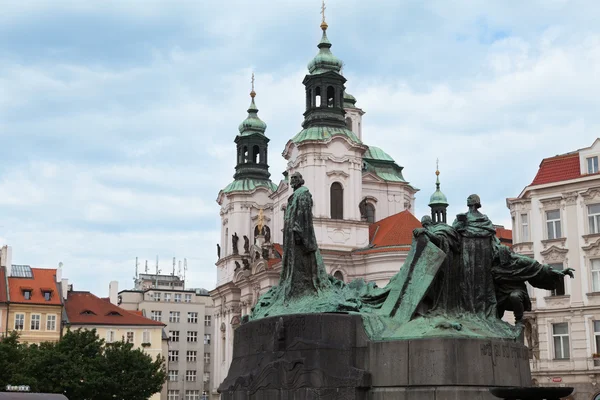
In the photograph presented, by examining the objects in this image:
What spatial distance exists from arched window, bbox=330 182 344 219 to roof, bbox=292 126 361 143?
10.5 ft

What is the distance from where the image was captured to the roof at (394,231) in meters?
55.9

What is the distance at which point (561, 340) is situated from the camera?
120ft

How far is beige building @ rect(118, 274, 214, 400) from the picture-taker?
8262 centimetres

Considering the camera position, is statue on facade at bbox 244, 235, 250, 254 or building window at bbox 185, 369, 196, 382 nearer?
statue on facade at bbox 244, 235, 250, 254

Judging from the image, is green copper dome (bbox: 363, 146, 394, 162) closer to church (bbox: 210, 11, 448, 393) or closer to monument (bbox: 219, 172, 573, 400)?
church (bbox: 210, 11, 448, 393)

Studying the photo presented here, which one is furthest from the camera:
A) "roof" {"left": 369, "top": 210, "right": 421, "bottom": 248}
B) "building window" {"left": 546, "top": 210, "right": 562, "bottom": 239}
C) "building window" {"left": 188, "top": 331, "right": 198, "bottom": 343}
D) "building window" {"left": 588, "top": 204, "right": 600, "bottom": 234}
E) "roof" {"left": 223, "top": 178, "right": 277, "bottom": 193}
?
"building window" {"left": 188, "top": 331, "right": 198, "bottom": 343}

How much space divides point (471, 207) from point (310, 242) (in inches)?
103

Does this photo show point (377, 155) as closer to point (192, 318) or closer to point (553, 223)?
point (192, 318)

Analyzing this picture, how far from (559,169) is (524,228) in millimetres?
2988

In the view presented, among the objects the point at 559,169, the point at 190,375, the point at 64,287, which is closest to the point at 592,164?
the point at 559,169

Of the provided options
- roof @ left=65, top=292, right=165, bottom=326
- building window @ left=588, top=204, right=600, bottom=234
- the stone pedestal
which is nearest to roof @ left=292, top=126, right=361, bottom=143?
roof @ left=65, top=292, right=165, bottom=326

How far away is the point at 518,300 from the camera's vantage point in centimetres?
1345

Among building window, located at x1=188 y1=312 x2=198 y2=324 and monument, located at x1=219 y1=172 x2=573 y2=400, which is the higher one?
building window, located at x1=188 y1=312 x2=198 y2=324

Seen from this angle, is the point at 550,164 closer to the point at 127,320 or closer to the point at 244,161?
the point at 127,320
